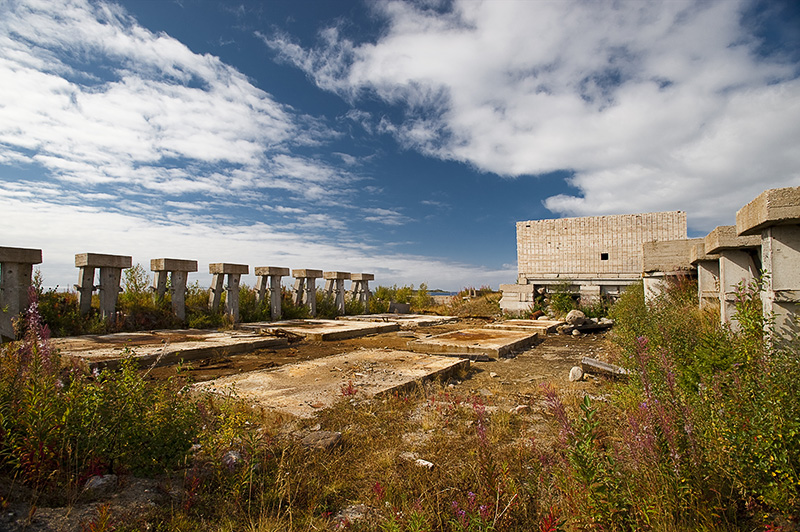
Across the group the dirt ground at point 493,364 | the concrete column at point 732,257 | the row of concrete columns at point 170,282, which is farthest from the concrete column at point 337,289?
the concrete column at point 732,257

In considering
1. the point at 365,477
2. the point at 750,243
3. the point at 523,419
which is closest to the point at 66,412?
the point at 365,477

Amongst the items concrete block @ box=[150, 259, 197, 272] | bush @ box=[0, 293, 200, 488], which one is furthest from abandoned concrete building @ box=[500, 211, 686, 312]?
bush @ box=[0, 293, 200, 488]

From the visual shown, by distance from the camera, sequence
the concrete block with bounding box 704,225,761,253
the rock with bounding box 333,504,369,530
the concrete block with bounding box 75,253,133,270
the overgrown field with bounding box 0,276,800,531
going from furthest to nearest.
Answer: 1. the concrete block with bounding box 75,253,133,270
2. the concrete block with bounding box 704,225,761,253
3. the rock with bounding box 333,504,369,530
4. the overgrown field with bounding box 0,276,800,531

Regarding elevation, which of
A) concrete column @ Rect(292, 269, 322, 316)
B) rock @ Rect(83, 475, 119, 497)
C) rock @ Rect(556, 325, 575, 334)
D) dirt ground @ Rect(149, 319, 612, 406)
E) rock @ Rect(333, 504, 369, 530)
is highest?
concrete column @ Rect(292, 269, 322, 316)

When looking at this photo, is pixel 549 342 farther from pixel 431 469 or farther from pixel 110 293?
pixel 110 293

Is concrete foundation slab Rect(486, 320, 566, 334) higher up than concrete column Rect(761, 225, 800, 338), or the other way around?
concrete column Rect(761, 225, 800, 338)

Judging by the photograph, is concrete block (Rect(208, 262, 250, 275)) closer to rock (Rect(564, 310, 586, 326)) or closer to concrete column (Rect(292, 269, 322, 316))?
concrete column (Rect(292, 269, 322, 316))

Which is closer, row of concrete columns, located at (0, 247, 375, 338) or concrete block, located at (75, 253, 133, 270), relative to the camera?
row of concrete columns, located at (0, 247, 375, 338)

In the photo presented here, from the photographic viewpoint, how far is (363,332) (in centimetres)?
1018

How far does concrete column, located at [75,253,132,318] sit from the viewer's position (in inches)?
344

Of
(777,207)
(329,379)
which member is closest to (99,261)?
(329,379)

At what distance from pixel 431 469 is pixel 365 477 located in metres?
0.42

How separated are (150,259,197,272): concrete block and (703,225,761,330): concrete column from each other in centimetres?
1055

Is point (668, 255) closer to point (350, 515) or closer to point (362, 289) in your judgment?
point (350, 515)
